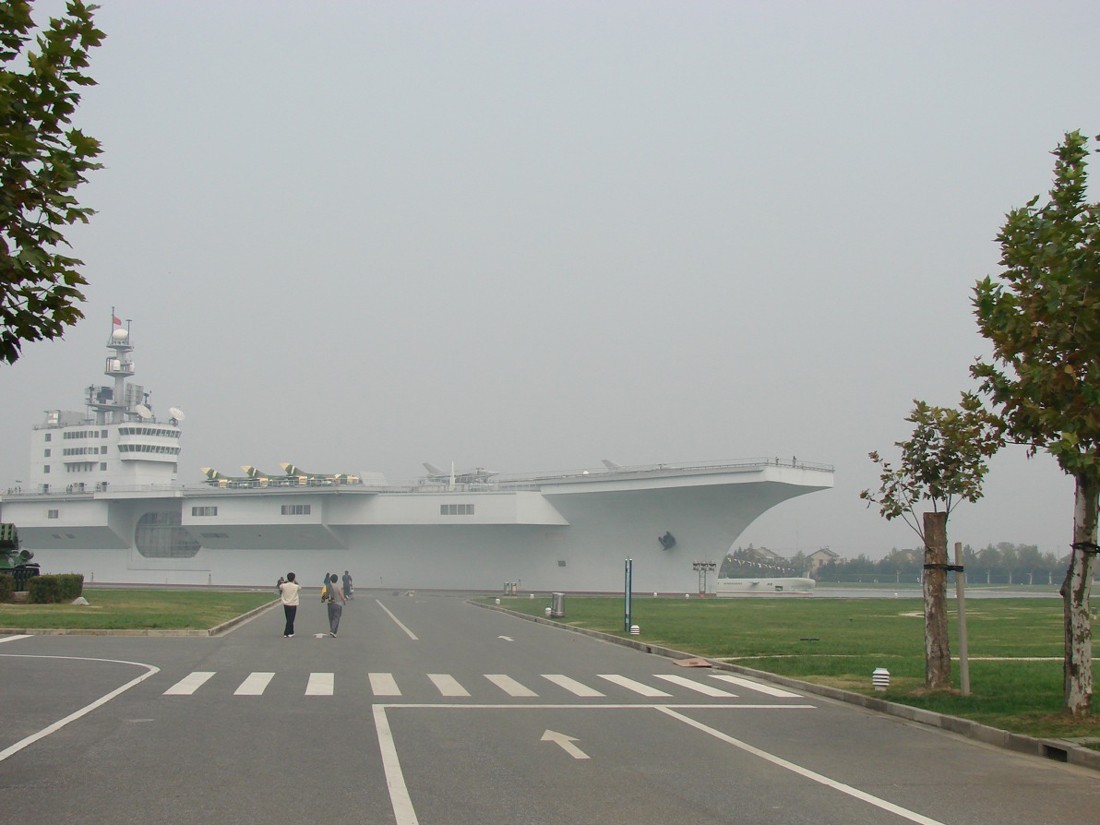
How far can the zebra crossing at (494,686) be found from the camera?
1544 cm

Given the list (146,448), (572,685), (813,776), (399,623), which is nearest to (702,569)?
(399,623)

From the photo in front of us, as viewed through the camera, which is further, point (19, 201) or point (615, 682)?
point (615, 682)

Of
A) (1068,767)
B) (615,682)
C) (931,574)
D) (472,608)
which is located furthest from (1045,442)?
(472,608)

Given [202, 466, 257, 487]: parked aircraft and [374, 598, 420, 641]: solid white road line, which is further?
[202, 466, 257, 487]: parked aircraft

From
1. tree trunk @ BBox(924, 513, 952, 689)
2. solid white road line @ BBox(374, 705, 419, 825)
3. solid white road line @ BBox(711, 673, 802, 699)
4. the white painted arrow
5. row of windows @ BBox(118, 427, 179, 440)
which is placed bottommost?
solid white road line @ BBox(711, 673, 802, 699)

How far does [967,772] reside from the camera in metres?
10.1

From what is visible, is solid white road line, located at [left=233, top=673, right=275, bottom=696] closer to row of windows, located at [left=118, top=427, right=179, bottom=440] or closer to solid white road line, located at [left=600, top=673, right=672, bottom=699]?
solid white road line, located at [left=600, top=673, right=672, bottom=699]

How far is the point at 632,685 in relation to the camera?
1719cm

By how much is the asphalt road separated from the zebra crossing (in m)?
0.06

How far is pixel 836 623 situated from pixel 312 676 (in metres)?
22.2

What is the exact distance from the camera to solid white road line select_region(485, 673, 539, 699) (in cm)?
1570

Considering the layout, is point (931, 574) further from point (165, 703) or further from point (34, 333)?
point (34, 333)

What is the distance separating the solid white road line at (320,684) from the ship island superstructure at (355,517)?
3908cm

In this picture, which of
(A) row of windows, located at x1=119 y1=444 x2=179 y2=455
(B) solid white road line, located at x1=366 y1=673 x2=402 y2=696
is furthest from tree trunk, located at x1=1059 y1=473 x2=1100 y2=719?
(A) row of windows, located at x1=119 y1=444 x2=179 y2=455
